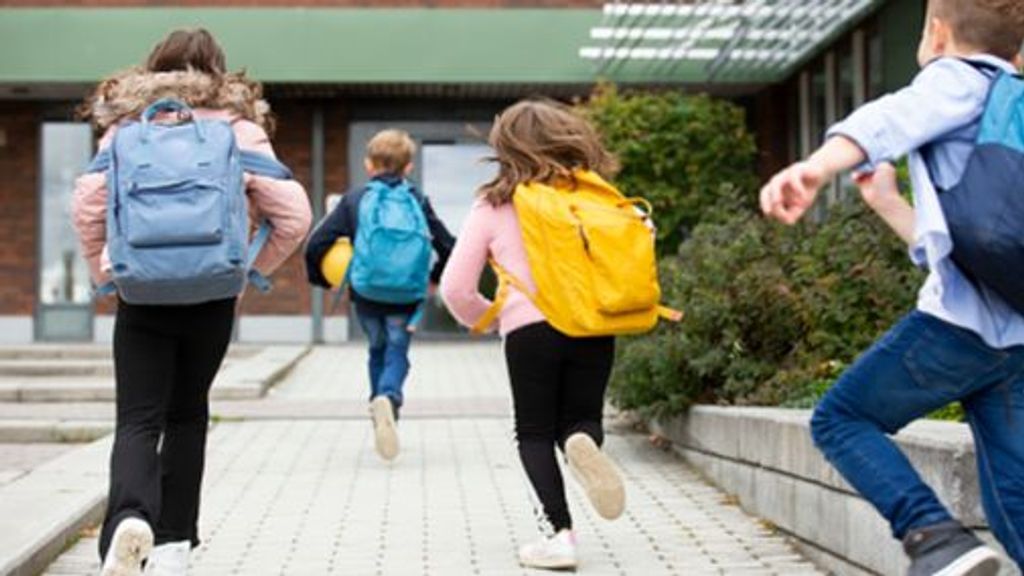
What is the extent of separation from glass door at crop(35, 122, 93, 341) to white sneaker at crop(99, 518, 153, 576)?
18.1 m

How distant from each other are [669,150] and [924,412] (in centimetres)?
1390

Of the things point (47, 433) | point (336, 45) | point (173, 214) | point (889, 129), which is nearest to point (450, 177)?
point (336, 45)

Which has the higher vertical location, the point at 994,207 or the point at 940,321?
the point at 994,207

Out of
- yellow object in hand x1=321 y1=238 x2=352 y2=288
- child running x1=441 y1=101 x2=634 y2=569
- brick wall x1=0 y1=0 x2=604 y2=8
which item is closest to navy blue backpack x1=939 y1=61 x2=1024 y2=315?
child running x1=441 y1=101 x2=634 y2=569

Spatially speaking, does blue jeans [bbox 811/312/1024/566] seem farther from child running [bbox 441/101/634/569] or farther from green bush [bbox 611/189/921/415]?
green bush [bbox 611/189/921/415]

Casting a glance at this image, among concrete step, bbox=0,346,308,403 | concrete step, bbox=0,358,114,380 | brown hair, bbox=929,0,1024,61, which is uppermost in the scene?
brown hair, bbox=929,0,1024,61

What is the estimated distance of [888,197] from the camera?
11.7 feet

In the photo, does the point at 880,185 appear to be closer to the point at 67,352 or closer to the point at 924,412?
the point at 924,412

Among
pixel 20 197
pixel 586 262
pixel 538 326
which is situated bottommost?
pixel 538 326

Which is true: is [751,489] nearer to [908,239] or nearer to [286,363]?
[908,239]

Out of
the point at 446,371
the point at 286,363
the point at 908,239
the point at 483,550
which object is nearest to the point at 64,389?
the point at 286,363

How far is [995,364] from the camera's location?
11.4 feet

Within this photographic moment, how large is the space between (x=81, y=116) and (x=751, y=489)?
122 inches

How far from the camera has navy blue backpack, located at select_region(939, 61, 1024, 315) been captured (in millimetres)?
3289
